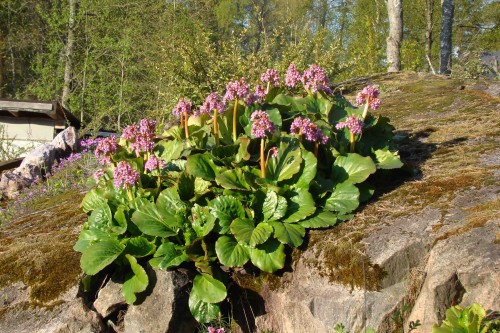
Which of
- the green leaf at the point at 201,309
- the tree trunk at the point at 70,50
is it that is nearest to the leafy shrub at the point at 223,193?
the green leaf at the point at 201,309

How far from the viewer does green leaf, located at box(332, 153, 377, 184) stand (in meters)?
3.70

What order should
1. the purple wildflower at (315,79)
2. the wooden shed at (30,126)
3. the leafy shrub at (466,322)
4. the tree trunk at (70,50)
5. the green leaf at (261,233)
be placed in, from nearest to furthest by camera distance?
1. the leafy shrub at (466,322)
2. the green leaf at (261,233)
3. the purple wildflower at (315,79)
4. the wooden shed at (30,126)
5. the tree trunk at (70,50)

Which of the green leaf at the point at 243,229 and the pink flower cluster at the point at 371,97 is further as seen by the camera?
the pink flower cluster at the point at 371,97

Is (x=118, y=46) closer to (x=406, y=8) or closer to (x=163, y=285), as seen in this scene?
(x=406, y=8)

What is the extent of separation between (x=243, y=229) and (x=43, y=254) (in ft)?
5.18

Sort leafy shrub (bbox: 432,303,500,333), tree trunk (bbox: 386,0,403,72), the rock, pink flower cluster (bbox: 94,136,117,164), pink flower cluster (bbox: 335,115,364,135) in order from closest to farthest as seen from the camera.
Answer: leafy shrub (bbox: 432,303,500,333) < the rock < pink flower cluster (bbox: 94,136,117,164) < pink flower cluster (bbox: 335,115,364,135) < tree trunk (bbox: 386,0,403,72)

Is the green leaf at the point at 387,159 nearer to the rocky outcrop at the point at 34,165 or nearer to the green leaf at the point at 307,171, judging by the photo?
the green leaf at the point at 307,171

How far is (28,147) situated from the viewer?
11.3 metres

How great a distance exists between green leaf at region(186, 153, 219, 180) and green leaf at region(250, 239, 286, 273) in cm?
62

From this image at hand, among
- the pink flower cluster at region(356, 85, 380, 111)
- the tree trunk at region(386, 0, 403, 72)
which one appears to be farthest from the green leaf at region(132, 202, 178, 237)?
the tree trunk at region(386, 0, 403, 72)

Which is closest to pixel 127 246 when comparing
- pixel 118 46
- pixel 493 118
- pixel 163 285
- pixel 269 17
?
pixel 163 285

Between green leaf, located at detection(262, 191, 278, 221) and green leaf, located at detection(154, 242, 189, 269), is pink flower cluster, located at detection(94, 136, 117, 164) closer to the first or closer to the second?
green leaf, located at detection(154, 242, 189, 269)

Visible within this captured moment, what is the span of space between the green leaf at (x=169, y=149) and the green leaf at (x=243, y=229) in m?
0.84

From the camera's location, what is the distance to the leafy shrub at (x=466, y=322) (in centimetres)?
242
